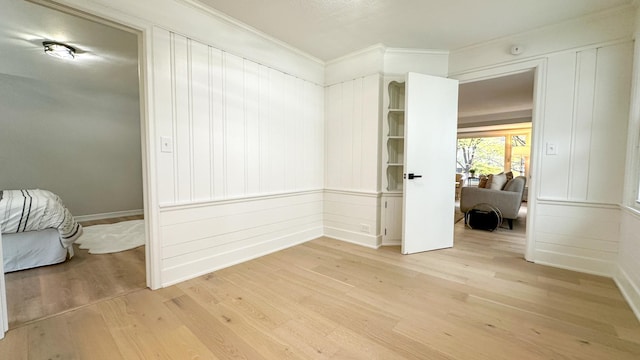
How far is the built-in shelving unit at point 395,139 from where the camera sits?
10.7ft

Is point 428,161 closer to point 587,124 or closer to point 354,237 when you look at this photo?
point 354,237

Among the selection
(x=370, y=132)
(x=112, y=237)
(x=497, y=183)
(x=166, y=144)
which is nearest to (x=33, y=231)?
(x=112, y=237)

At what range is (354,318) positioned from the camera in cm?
171

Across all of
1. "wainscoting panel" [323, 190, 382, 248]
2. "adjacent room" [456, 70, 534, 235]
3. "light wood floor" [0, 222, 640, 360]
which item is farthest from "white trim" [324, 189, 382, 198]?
"adjacent room" [456, 70, 534, 235]

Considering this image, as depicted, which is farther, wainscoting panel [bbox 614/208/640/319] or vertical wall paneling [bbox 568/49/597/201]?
vertical wall paneling [bbox 568/49/597/201]

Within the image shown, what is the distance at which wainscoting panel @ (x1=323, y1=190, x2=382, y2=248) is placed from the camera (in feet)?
10.5

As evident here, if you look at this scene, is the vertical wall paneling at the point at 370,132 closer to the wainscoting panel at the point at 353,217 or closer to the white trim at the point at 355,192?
the white trim at the point at 355,192

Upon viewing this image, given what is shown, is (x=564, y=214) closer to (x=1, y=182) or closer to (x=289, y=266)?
(x=289, y=266)

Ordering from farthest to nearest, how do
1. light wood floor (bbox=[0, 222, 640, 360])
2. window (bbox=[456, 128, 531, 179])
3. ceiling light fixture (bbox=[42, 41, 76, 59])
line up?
window (bbox=[456, 128, 531, 179]), ceiling light fixture (bbox=[42, 41, 76, 59]), light wood floor (bbox=[0, 222, 640, 360])

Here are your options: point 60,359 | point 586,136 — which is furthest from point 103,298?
point 586,136

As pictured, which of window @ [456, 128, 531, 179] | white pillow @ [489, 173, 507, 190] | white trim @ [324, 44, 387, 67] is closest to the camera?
white trim @ [324, 44, 387, 67]

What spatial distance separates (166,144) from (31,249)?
1878mm

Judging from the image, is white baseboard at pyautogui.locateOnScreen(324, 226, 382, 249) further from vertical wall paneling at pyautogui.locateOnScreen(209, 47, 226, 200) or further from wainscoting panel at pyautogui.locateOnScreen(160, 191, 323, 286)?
vertical wall paneling at pyautogui.locateOnScreen(209, 47, 226, 200)

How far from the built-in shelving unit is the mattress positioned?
363cm
